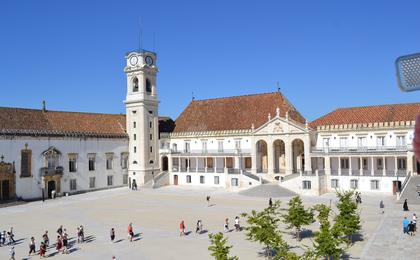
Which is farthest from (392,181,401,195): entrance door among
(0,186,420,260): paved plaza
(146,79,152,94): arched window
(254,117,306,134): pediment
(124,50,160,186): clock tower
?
(146,79,152,94): arched window

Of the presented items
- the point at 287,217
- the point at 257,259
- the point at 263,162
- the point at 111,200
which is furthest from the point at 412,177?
the point at 111,200

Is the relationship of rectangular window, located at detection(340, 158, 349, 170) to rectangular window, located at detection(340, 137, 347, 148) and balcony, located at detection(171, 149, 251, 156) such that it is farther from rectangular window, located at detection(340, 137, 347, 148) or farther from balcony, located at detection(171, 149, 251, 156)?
balcony, located at detection(171, 149, 251, 156)

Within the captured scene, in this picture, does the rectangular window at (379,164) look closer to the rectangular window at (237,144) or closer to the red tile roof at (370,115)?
the red tile roof at (370,115)

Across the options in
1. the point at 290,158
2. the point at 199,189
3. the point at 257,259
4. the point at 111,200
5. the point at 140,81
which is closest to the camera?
the point at 257,259

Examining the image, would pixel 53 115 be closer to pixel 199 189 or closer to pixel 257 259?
pixel 199 189

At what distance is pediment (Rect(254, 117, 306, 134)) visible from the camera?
51.2m

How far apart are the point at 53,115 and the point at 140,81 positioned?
1201 cm

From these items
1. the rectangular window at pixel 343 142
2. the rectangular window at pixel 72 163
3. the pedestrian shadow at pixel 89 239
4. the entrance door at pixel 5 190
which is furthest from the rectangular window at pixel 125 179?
the pedestrian shadow at pixel 89 239

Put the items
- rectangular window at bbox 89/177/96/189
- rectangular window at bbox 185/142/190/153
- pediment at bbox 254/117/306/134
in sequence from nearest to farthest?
pediment at bbox 254/117/306/134
rectangular window at bbox 89/177/96/189
rectangular window at bbox 185/142/190/153

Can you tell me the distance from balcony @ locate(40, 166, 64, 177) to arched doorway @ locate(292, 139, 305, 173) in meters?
28.1

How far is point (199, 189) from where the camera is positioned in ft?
Result: 181

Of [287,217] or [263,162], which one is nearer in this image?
[287,217]

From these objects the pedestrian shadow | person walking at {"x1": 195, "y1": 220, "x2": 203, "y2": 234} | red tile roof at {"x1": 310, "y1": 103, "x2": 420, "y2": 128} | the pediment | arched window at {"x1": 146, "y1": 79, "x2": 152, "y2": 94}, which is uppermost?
arched window at {"x1": 146, "y1": 79, "x2": 152, "y2": 94}

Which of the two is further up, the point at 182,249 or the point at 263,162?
the point at 263,162
